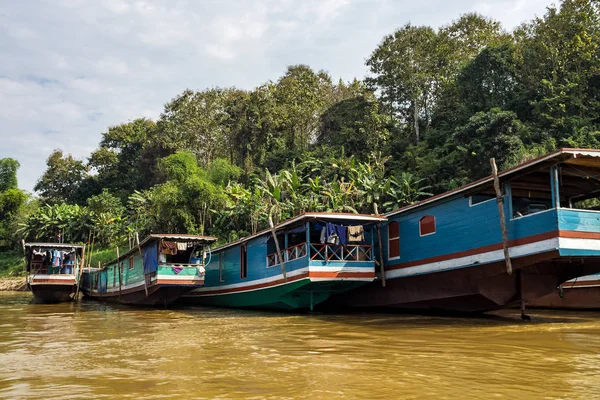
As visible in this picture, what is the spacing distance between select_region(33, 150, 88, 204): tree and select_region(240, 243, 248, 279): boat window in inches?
1618

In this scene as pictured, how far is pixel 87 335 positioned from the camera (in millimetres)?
9180

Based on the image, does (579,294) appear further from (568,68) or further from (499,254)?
(568,68)

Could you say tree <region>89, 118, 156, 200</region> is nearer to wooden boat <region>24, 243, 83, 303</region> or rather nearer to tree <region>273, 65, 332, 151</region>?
tree <region>273, 65, 332, 151</region>

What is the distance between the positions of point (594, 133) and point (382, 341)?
20014mm

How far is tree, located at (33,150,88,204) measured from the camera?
52.3 metres

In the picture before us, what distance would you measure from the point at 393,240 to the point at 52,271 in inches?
611

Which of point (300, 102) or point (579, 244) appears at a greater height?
point (300, 102)

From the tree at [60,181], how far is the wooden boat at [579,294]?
48.8 m

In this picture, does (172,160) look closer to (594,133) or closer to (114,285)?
(114,285)

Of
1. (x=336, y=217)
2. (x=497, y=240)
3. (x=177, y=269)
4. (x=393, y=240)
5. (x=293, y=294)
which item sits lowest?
(x=293, y=294)

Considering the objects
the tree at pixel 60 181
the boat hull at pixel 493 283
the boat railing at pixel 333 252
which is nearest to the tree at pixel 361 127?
the boat railing at pixel 333 252

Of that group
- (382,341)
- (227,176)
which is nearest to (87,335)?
(382,341)

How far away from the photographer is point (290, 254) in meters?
13.8

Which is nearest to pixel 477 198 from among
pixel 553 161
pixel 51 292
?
pixel 553 161
